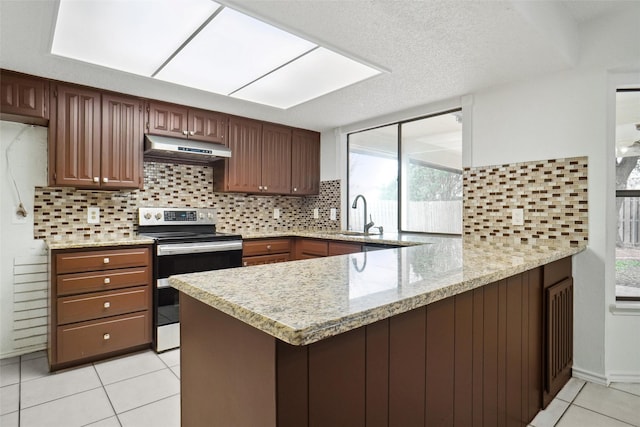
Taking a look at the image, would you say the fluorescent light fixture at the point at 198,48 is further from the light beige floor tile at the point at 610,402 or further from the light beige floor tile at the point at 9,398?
the light beige floor tile at the point at 610,402

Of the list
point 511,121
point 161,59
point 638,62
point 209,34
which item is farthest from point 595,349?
point 161,59

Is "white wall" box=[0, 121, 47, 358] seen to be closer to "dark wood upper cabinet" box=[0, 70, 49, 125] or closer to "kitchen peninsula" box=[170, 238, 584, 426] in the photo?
"dark wood upper cabinet" box=[0, 70, 49, 125]

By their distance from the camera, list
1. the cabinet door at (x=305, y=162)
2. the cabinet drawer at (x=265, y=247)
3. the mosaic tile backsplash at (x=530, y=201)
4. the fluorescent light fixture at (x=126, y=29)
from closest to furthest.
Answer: the fluorescent light fixture at (x=126, y=29), the mosaic tile backsplash at (x=530, y=201), the cabinet drawer at (x=265, y=247), the cabinet door at (x=305, y=162)

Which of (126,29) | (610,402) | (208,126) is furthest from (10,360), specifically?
(610,402)

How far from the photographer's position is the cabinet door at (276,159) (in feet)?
12.8

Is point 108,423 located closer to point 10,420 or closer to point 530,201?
point 10,420

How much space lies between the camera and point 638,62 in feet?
7.11

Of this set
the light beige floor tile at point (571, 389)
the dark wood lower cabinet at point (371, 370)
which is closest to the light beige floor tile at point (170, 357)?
the dark wood lower cabinet at point (371, 370)

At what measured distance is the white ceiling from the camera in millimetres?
1713

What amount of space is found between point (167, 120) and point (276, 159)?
124cm

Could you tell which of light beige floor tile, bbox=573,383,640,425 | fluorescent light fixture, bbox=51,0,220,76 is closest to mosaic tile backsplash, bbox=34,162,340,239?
fluorescent light fixture, bbox=51,0,220,76

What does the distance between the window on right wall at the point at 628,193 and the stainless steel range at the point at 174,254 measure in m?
2.96

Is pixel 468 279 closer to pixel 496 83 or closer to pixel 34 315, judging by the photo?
A: pixel 496 83

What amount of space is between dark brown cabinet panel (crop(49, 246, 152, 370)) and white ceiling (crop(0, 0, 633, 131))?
1.31 metres
